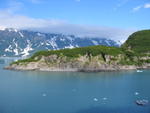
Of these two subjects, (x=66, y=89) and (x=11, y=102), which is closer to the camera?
(x=11, y=102)

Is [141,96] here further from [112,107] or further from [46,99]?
[46,99]

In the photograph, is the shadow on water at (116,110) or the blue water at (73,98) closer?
the shadow on water at (116,110)

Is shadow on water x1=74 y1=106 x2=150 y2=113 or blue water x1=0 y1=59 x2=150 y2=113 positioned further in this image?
blue water x1=0 y1=59 x2=150 y2=113

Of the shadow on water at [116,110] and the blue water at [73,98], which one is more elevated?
the shadow on water at [116,110]

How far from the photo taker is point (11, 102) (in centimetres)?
9600

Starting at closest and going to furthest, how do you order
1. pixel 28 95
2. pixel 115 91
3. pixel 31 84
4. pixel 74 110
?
1. pixel 74 110
2. pixel 28 95
3. pixel 115 91
4. pixel 31 84

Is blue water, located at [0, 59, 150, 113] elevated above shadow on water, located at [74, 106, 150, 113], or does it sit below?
below

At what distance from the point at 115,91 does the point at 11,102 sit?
43.8 metres

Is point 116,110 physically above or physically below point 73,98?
above

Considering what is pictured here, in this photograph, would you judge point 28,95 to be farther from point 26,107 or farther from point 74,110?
point 74,110

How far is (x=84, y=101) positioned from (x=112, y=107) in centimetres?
1215

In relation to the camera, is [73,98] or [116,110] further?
[73,98]

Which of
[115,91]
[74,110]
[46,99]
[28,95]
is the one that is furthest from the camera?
[115,91]

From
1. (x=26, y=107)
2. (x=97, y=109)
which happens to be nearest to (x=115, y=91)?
(x=97, y=109)
